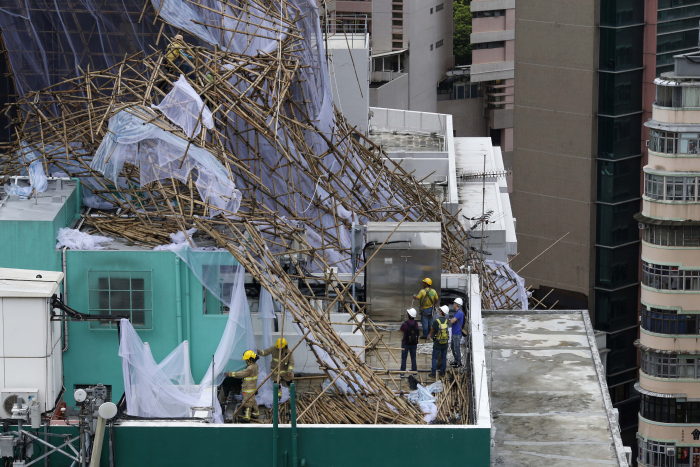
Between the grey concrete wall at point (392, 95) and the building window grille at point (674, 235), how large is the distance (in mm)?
44711

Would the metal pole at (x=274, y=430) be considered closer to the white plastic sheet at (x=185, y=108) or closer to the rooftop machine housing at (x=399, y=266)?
the rooftop machine housing at (x=399, y=266)

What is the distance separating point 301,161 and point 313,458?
40.0ft

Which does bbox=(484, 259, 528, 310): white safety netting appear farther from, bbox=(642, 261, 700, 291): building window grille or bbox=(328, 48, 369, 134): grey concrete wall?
bbox=(328, 48, 369, 134): grey concrete wall

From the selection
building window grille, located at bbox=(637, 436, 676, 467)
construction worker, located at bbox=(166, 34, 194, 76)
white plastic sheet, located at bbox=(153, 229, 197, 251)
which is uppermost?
construction worker, located at bbox=(166, 34, 194, 76)

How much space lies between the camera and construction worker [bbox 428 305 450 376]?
31.0 meters

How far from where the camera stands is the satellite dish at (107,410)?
27.7m

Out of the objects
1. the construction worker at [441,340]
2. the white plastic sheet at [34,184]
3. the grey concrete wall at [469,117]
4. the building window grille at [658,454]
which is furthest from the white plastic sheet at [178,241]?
the grey concrete wall at [469,117]

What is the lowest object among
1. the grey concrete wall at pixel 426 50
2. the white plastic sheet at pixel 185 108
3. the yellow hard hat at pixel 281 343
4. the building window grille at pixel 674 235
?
the building window grille at pixel 674 235

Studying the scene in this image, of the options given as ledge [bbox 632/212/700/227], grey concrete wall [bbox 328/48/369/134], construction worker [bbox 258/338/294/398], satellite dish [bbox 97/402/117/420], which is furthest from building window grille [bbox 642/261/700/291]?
satellite dish [bbox 97/402/117/420]

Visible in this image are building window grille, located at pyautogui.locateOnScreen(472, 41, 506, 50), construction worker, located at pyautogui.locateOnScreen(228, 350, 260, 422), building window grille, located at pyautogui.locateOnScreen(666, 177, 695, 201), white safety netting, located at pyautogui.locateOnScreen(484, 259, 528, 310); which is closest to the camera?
construction worker, located at pyautogui.locateOnScreen(228, 350, 260, 422)

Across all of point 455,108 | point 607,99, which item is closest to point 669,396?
point 607,99

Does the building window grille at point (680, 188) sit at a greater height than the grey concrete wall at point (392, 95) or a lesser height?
lesser

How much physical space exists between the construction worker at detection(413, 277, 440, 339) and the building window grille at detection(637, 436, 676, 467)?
96.8ft

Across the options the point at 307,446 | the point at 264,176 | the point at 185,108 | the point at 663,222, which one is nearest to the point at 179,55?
the point at 185,108
